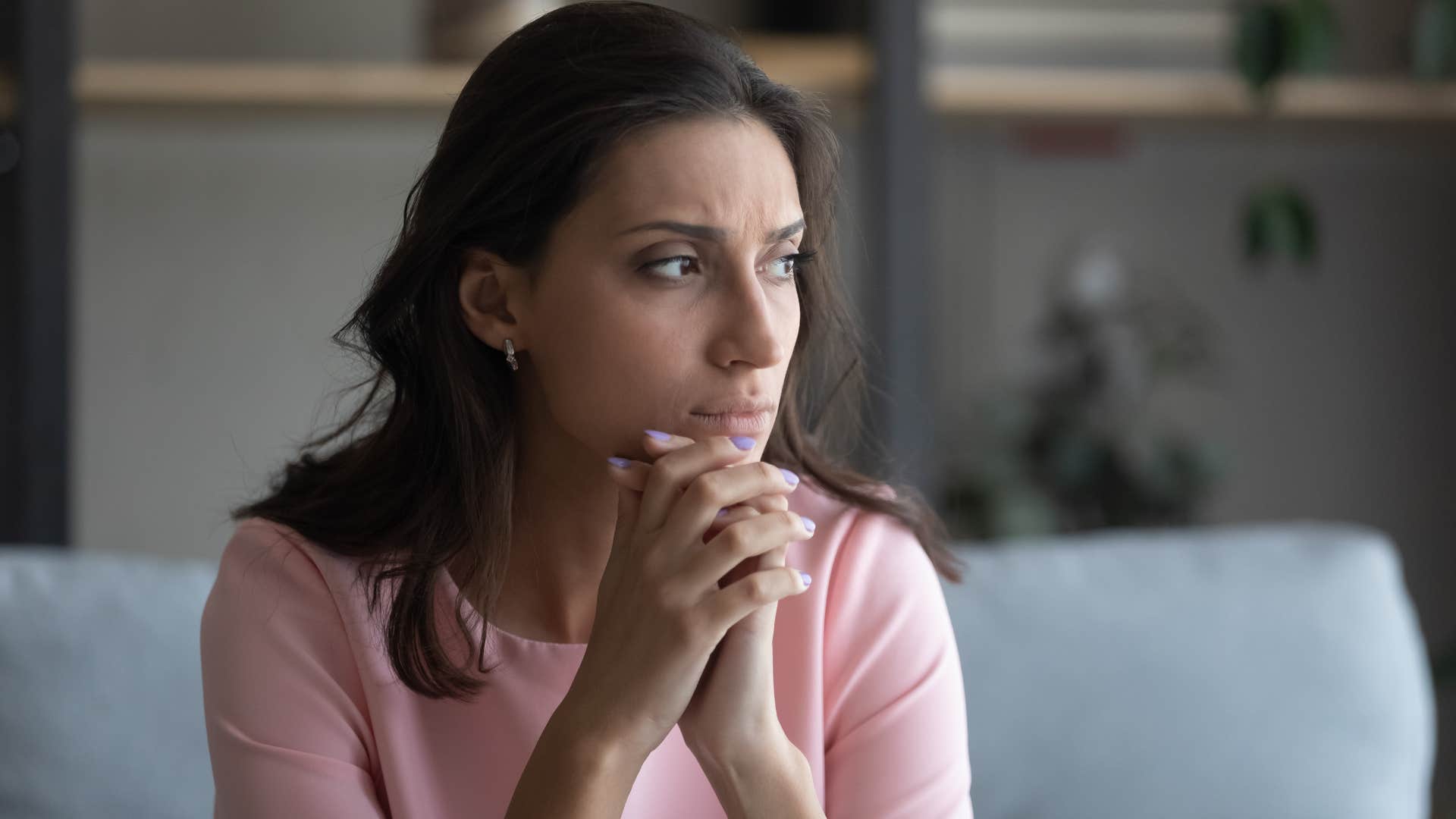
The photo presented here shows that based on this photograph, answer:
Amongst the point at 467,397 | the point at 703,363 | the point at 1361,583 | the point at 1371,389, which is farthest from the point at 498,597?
the point at 1371,389

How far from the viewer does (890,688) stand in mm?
1131

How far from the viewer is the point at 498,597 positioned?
115 centimetres

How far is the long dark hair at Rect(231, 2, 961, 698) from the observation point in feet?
3.13

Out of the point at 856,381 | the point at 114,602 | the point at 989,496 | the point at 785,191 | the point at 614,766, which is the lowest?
the point at 989,496

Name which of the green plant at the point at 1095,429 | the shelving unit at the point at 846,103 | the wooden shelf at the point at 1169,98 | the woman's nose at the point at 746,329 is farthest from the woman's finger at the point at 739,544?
the green plant at the point at 1095,429

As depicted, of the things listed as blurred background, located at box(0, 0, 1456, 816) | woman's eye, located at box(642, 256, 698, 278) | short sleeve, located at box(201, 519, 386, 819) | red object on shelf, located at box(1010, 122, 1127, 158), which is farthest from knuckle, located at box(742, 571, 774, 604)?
red object on shelf, located at box(1010, 122, 1127, 158)

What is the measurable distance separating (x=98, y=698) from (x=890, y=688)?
0.82 metres

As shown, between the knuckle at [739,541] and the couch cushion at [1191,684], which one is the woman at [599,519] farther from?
the couch cushion at [1191,684]

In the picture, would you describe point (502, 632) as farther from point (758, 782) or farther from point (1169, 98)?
point (1169, 98)

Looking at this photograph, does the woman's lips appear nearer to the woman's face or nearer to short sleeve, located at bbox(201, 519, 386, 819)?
the woman's face

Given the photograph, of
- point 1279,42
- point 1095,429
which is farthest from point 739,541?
point 1095,429

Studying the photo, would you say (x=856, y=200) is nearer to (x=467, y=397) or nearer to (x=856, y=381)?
(x=856, y=381)

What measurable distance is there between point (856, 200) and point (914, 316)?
1.49ft

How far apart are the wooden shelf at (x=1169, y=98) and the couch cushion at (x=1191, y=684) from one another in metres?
0.94
